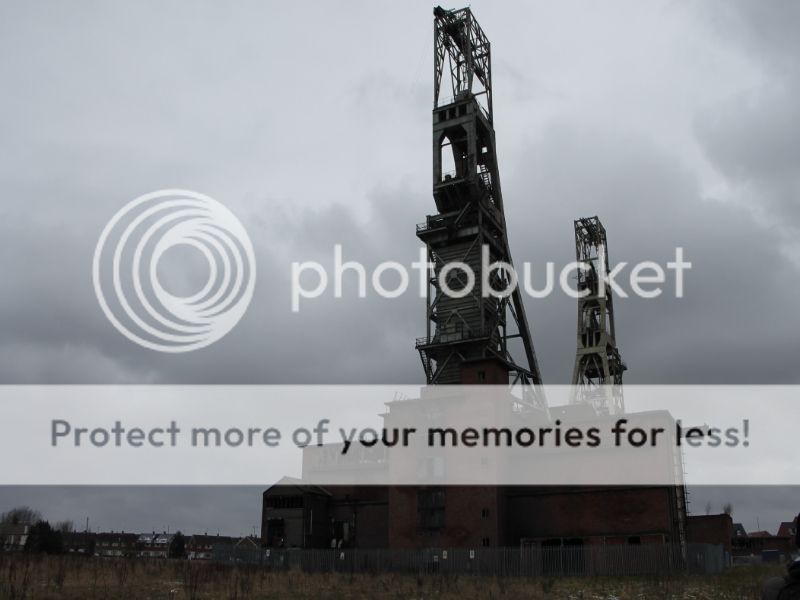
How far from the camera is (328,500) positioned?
54.0m

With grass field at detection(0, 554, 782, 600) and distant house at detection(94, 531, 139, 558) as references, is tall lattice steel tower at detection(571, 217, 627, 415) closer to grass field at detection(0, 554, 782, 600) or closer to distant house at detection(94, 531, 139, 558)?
grass field at detection(0, 554, 782, 600)

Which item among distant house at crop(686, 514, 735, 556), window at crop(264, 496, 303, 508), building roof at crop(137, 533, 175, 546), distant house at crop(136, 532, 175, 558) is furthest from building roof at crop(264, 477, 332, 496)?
building roof at crop(137, 533, 175, 546)

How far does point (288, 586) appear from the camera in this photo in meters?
27.3

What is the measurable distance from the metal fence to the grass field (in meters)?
3.60

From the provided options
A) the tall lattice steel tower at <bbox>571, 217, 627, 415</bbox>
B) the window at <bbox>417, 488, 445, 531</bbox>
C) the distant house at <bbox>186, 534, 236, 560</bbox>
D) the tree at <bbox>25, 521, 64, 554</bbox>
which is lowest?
the distant house at <bbox>186, 534, 236, 560</bbox>

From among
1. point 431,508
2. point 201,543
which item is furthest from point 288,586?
point 201,543

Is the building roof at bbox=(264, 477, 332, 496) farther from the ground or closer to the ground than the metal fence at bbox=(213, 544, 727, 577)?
farther from the ground

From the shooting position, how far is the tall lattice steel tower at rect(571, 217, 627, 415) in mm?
63875

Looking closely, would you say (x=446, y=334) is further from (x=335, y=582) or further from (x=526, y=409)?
(x=335, y=582)

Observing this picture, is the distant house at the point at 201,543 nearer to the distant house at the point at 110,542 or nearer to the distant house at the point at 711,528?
the distant house at the point at 110,542

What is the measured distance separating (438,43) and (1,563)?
153ft

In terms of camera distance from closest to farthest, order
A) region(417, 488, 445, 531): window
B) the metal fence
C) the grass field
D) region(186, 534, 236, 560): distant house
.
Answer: the grass field < the metal fence < region(417, 488, 445, 531): window < region(186, 534, 236, 560): distant house

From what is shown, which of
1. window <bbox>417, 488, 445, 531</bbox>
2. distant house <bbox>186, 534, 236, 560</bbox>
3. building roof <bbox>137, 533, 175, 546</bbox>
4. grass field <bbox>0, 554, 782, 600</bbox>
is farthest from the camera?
building roof <bbox>137, 533, 175, 546</bbox>

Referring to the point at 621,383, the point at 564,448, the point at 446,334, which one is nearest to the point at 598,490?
the point at 564,448
